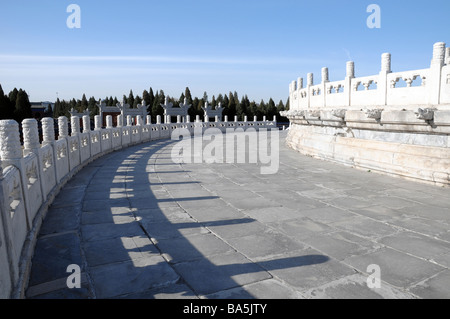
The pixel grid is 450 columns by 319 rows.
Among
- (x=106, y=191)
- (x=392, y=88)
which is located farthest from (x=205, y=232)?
(x=392, y=88)

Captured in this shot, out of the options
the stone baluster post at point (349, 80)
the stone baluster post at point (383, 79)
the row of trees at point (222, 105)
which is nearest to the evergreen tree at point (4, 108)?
the row of trees at point (222, 105)

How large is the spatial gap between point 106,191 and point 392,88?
26.1 ft

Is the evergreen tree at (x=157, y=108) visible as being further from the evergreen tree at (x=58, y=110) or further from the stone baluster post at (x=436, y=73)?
the stone baluster post at (x=436, y=73)

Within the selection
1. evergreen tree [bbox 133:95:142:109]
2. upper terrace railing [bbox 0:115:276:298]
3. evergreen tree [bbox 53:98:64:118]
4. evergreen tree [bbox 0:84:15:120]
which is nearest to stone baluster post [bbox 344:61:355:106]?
upper terrace railing [bbox 0:115:276:298]

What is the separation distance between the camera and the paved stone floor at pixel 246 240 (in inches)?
117

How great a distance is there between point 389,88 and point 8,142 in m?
9.18

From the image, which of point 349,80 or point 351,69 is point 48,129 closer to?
point 349,80

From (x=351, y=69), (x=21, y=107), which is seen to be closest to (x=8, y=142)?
(x=351, y=69)

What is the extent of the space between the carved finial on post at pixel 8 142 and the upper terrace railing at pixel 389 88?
863 centimetres

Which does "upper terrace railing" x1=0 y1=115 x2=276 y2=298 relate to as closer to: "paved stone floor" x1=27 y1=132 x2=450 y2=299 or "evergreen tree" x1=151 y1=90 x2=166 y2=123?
"paved stone floor" x1=27 y1=132 x2=450 y2=299

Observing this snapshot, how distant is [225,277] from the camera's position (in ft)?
10.2

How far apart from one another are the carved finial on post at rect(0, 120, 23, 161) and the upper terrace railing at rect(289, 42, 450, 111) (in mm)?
8633
